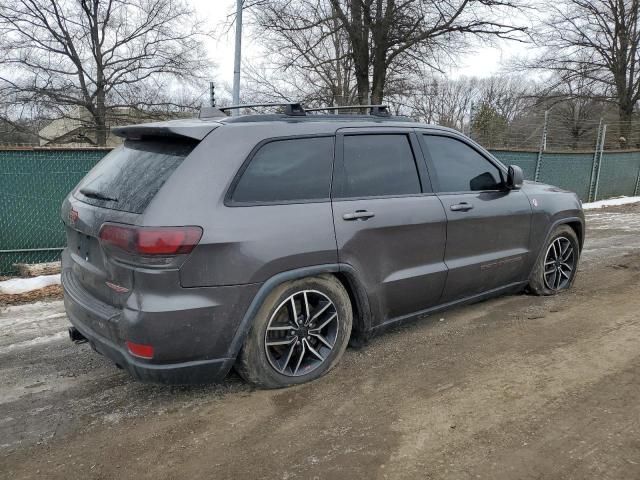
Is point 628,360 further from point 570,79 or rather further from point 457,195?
point 570,79

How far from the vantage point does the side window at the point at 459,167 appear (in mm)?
4000

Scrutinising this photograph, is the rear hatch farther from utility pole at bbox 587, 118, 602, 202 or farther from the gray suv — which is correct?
utility pole at bbox 587, 118, 602, 202

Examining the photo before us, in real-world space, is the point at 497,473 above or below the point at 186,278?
below

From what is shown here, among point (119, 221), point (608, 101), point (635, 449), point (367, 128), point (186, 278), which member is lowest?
point (635, 449)

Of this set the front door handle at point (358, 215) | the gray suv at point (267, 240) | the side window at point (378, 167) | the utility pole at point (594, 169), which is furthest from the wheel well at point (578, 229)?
the utility pole at point (594, 169)

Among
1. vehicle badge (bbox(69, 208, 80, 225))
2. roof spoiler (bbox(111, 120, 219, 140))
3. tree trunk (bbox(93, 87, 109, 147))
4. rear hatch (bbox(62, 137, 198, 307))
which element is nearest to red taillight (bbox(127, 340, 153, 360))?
rear hatch (bbox(62, 137, 198, 307))

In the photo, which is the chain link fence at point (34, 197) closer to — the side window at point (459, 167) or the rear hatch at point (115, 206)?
the rear hatch at point (115, 206)

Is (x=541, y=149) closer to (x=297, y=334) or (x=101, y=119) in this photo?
(x=297, y=334)

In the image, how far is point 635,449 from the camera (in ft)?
8.36

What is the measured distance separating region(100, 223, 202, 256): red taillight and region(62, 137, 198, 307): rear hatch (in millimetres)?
19

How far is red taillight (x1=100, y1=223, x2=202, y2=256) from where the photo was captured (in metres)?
2.66

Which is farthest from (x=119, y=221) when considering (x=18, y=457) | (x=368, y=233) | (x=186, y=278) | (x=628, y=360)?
(x=628, y=360)

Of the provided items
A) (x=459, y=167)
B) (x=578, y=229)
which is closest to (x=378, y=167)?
(x=459, y=167)

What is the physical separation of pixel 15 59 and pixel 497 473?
30194 millimetres
